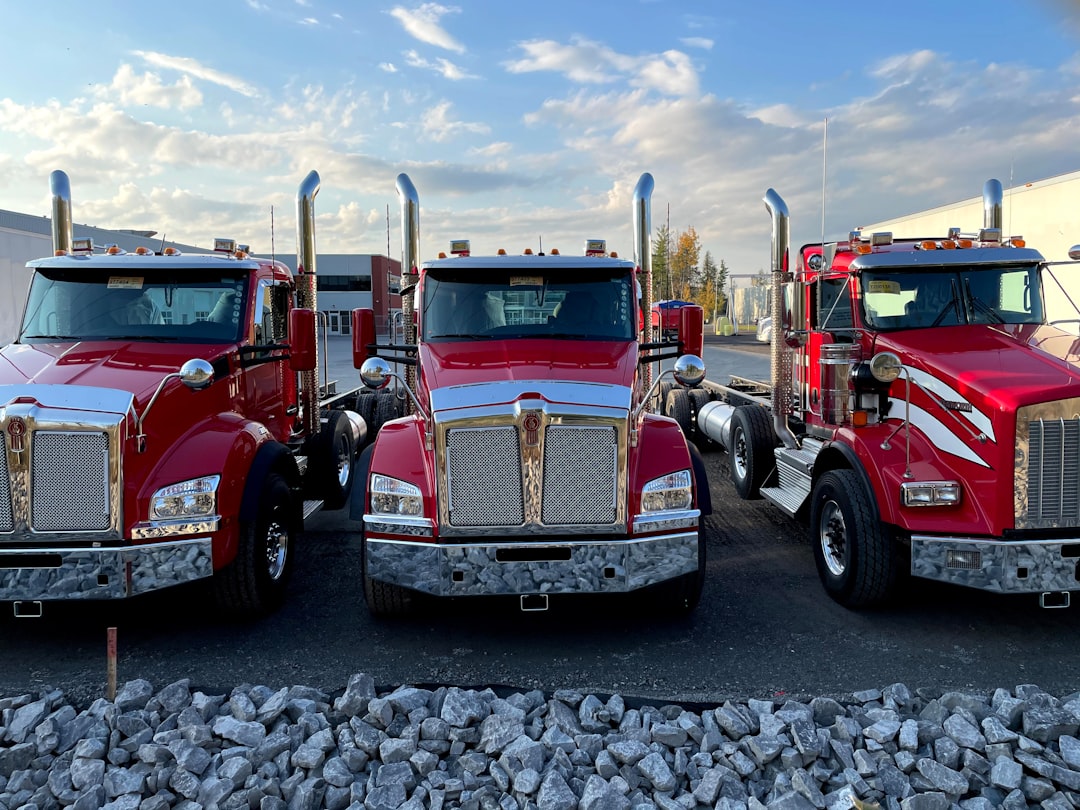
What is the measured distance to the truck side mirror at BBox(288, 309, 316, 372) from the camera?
21.1ft

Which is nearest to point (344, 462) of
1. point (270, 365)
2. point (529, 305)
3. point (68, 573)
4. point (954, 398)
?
point (270, 365)

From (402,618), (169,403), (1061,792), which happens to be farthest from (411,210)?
(1061,792)

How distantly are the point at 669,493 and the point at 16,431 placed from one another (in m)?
3.77

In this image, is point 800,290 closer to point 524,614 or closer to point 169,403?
point 524,614

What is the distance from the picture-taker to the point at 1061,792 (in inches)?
134

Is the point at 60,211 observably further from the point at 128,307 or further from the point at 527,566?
the point at 527,566

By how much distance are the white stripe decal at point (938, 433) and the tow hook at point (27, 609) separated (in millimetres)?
5560

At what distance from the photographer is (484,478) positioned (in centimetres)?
487

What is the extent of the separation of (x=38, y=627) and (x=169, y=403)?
5.85 ft

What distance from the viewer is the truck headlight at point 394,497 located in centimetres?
494

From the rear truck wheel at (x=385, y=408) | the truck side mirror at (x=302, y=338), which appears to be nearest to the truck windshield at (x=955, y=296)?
the truck side mirror at (x=302, y=338)

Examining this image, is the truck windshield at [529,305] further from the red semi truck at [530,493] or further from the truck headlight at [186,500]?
the truck headlight at [186,500]

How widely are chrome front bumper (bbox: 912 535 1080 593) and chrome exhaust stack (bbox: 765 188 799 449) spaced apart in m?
3.27

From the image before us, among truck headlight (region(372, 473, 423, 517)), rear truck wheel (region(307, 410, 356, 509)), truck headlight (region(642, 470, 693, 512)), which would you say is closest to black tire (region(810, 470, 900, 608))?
truck headlight (region(642, 470, 693, 512))
